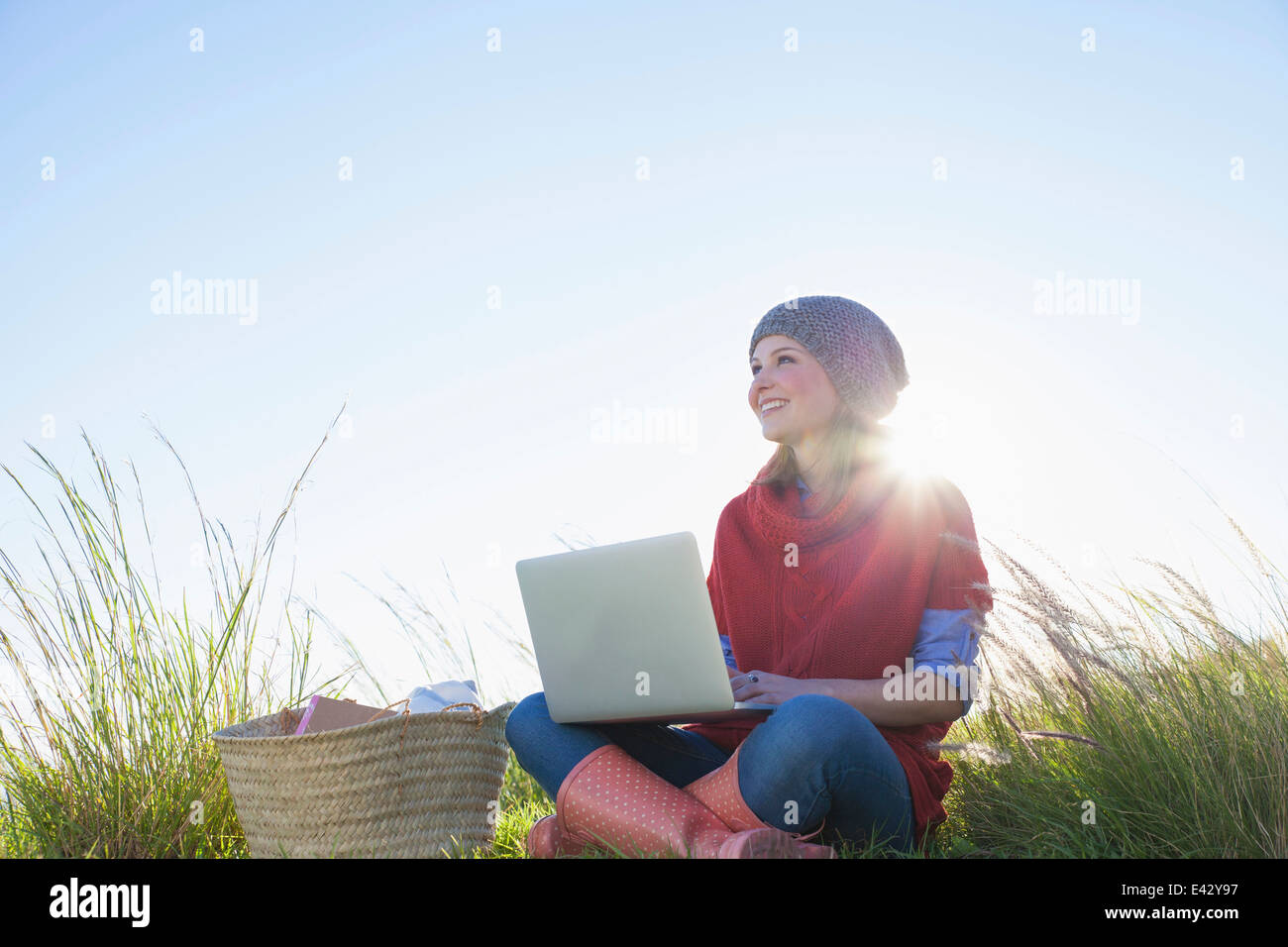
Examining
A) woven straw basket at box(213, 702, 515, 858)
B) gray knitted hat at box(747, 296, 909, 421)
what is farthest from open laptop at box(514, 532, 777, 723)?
gray knitted hat at box(747, 296, 909, 421)

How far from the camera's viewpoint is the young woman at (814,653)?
6.25ft

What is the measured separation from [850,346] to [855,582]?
62 centimetres

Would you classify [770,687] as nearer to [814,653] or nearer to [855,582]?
[814,653]

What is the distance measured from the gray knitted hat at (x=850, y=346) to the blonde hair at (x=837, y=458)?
38 millimetres

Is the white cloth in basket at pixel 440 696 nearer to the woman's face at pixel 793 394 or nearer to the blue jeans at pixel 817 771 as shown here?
the blue jeans at pixel 817 771

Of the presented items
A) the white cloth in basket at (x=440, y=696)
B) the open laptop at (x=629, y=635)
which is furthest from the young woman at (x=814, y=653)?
the white cloth in basket at (x=440, y=696)

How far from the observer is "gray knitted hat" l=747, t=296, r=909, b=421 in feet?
8.39

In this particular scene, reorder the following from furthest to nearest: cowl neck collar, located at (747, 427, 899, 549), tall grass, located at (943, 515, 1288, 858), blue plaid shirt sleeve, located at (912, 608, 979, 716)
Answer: cowl neck collar, located at (747, 427, 899, 549)
blue plaid shirt sleeve, located at (912, 608, 979, 716)
tall grass, located at (943, 515, 1288, 858)

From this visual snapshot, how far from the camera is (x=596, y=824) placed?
2.01m

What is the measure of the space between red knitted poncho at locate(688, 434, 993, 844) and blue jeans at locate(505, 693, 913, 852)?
15cm

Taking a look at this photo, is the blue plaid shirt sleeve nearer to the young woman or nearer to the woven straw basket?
the young woman
